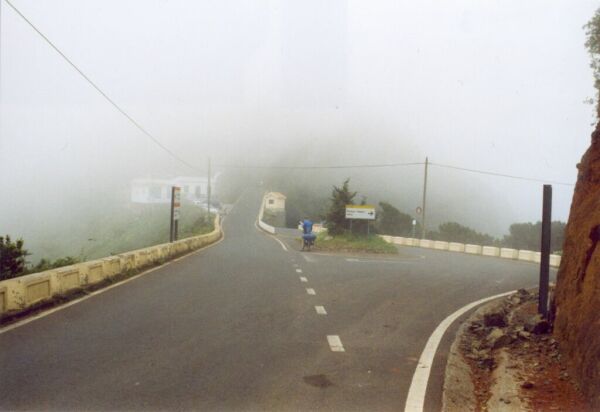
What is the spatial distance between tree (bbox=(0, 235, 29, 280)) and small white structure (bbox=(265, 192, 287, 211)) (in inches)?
3523

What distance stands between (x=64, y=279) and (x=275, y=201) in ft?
312

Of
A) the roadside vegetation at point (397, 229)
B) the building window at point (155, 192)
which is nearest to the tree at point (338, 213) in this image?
the roadside vegetation at point (397, 229)

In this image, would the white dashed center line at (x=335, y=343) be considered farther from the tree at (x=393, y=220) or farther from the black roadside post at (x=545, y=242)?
the tree at (x=393, y=220)

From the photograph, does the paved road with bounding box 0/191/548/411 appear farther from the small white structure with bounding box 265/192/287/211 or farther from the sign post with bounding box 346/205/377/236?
the small white structure with bounding box 265/192/287/211

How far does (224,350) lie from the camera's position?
6738mm

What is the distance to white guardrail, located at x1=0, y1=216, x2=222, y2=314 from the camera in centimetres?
859

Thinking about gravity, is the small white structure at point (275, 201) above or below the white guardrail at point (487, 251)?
above

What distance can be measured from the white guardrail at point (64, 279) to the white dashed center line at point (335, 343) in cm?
483

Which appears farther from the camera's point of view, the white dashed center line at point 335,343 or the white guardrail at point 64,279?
the white guardrail at point 64,279

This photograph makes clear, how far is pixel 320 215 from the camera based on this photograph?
1572 inches

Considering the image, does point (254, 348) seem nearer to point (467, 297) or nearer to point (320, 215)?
point (467, 297)

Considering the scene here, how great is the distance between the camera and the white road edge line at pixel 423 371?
198 inches

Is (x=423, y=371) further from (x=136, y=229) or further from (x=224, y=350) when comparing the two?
(x=136, y=229)

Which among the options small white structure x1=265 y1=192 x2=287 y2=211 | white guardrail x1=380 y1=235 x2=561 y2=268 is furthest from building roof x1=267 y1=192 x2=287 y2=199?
white guardrail x1=380 y1=235 x2=561 y2=268
